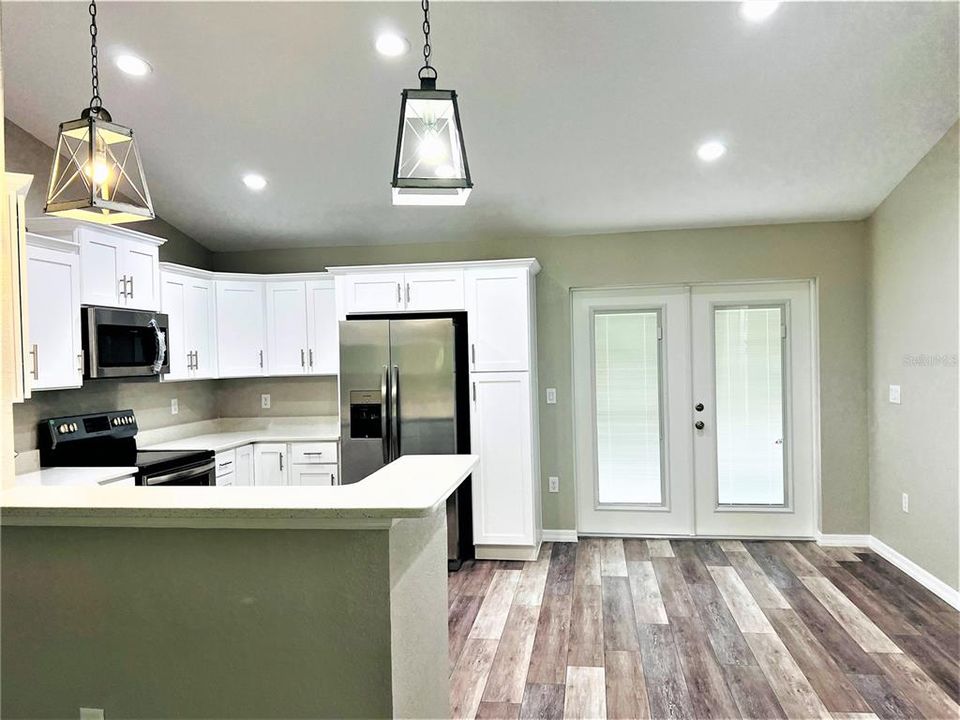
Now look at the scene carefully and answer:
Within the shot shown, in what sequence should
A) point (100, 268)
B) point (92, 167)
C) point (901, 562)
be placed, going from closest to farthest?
1. point (92, 167)
2. point (100, 268)
3. point (901, 562)

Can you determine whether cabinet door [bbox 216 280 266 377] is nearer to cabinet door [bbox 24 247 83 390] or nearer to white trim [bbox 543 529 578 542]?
cabinet door [bbox 24 247 83 390]

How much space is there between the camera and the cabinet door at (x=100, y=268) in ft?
11.7

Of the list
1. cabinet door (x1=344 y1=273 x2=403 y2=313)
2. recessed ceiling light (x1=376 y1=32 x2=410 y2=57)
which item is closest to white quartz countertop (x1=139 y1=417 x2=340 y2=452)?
cabinet door (x1=344 y1=273 x2=403 y2=313)

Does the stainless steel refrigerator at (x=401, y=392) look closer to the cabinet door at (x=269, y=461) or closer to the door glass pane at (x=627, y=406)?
the cabinet door at (x=269, y=461)

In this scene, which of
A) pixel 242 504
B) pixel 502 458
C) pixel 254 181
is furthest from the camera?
pixel 502 458

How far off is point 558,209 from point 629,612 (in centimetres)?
272

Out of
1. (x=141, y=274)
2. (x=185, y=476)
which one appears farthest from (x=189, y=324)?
(x=185, y=476)

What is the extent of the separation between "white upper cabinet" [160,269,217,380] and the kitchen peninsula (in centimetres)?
268

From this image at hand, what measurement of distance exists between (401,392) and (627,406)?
5.99ft

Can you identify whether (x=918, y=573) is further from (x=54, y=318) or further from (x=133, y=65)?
(x=133, y=65)

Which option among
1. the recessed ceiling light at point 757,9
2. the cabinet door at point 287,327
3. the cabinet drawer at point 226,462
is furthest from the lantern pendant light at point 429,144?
the cabinet door at point 287,327

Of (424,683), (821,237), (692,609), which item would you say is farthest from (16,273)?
(821,237)

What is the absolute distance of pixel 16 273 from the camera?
6.53 feet

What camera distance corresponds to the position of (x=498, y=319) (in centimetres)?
461
